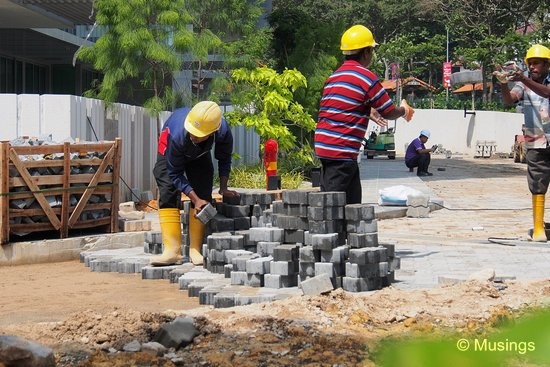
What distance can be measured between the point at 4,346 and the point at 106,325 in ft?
5.27

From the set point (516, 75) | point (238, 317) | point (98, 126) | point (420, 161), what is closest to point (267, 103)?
point (98, 126)

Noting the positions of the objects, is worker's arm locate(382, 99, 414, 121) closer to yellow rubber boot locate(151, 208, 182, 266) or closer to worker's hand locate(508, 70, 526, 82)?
worker's hand locate(508, 70, 526, 82)

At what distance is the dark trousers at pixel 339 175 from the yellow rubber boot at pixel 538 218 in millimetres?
3012

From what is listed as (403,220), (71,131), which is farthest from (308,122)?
(71,131)

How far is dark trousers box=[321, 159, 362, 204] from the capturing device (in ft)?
25.0

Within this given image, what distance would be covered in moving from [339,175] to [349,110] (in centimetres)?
53

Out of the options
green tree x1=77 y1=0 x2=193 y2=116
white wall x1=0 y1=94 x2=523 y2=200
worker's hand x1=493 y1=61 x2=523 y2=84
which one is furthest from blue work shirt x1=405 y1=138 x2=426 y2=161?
worker's hand x1=493 y1=61 x2=523 y2=84

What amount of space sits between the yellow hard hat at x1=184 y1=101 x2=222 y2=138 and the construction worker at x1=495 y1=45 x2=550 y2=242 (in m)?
3.20

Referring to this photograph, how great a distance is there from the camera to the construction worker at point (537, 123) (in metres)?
9.79

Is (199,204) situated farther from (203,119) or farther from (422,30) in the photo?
(422,30)

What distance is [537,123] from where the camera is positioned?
1002cm

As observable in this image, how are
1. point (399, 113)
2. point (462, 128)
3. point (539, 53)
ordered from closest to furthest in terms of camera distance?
point (399, 113), point (539, 53), point (462, 128)

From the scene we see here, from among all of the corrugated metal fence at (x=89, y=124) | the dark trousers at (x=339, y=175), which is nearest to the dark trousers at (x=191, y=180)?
the dark trousers at (x=339, y=175)

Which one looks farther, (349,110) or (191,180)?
(191,180)
